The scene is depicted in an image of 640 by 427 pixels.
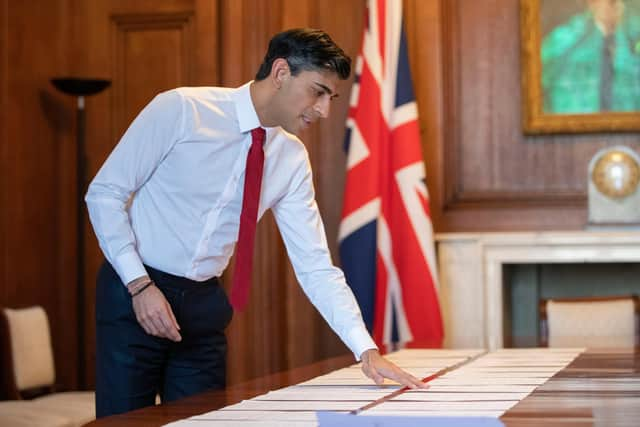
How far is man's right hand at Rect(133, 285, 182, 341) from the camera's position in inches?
99.3

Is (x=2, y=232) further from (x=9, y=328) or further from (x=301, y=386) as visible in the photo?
(x=301, y=386)

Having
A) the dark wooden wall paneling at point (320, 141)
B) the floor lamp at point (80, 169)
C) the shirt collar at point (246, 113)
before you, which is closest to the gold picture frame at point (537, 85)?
the dark wooden wall paneling at point (320, 141)

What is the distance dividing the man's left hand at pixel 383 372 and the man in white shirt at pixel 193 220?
3 cm

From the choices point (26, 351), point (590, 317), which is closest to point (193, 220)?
point (590, 317)

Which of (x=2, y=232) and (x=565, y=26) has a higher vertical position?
(x=565, y=26)

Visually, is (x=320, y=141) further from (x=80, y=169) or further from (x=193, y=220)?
(x=193, y=220)

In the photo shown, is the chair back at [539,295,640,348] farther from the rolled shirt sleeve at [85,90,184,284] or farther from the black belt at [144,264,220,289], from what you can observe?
the rolled shirt sleeve at [85,90,184,284]

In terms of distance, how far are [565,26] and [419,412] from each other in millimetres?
4165

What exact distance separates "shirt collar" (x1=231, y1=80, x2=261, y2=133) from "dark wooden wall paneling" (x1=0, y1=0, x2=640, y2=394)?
10.1 ft

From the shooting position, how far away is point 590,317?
4.06 m

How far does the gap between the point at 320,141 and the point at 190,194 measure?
3236 mm

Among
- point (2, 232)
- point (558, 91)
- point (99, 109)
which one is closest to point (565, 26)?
point (558, 91)

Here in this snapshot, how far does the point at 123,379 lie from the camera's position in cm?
264

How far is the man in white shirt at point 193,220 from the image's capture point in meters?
2.59
